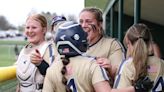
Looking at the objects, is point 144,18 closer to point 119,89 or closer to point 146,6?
point 146,6

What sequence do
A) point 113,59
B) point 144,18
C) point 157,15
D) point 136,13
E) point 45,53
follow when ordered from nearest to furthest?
point 113,59, point 45,53, point 136,13, point 157,15, point 144,18

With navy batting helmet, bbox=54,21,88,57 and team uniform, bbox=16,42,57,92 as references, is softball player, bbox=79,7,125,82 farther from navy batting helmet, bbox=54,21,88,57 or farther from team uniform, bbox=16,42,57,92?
navy batting helmet, bbox=54,21,88,57

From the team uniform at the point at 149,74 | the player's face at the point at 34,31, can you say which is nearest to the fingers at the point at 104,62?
the team uniform at the point at 149,74

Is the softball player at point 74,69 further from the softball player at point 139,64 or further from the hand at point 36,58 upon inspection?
the hand at point 36,58

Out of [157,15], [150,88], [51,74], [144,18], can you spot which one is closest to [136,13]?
[150,88]

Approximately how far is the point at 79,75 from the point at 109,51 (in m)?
0.78

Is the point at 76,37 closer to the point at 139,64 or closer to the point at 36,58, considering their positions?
the point at 139,64

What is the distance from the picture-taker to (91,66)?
2699 millimetres

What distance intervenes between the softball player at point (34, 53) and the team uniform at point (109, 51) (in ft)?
1.14

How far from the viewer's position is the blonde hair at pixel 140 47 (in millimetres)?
3029

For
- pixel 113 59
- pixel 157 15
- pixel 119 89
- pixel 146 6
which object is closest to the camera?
pixel 119 89

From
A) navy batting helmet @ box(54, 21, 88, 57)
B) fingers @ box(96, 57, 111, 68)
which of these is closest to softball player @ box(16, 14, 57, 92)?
fingers @ box(96, 57, 111, 68)

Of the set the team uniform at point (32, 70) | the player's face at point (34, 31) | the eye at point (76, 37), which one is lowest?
the team uniform at point (32, 70)

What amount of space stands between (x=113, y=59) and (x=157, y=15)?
964 cm
